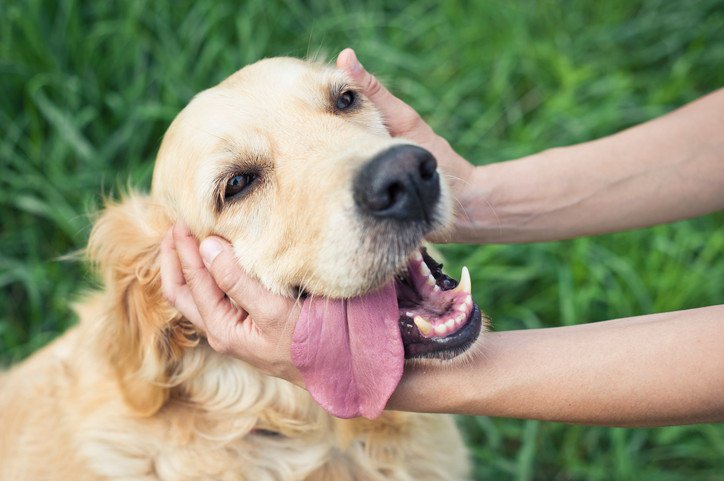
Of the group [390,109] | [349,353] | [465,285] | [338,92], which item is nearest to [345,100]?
[338,92]

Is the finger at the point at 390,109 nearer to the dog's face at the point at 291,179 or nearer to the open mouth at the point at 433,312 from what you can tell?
the dog's face at the point at 291,179

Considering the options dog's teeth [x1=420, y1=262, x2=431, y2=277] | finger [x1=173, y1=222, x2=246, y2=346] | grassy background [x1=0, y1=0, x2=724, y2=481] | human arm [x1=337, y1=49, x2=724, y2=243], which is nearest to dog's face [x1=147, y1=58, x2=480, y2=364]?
dog's teeth [x1=420, y1=262, x2=431, y2=277]

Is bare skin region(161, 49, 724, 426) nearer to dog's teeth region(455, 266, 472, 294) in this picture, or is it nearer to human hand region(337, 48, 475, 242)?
human hand region(337, 48, 475, 242)

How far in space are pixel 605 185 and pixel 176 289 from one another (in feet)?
5.42

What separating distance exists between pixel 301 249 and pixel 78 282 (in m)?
2.49

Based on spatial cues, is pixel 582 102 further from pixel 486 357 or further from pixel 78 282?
pixel 78 282

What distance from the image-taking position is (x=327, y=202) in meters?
2.07

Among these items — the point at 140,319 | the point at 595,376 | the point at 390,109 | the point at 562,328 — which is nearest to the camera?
the point at 595,376

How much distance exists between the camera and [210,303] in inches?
88.7

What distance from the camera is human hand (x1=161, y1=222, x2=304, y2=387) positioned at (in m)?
2.17

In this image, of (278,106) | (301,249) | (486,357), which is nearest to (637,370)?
(486,357)

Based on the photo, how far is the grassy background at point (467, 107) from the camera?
3785 millimetres

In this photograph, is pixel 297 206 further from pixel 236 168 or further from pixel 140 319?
pixel 140 319

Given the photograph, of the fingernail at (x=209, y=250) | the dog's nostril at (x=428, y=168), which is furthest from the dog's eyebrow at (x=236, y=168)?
the dog's nostril at (x=428, y=168)
